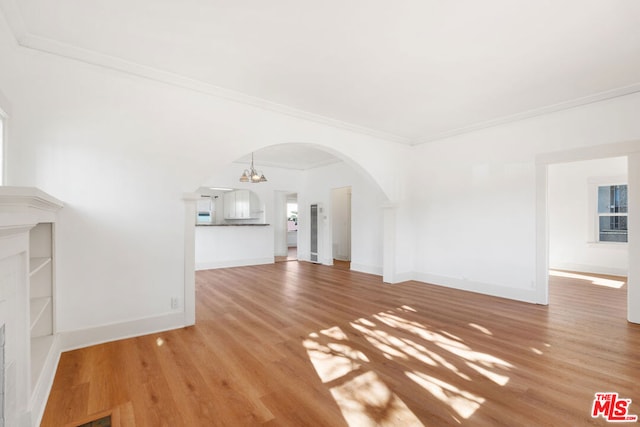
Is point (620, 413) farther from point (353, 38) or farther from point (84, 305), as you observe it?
point (84, 305)

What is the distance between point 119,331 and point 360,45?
12.3 ft

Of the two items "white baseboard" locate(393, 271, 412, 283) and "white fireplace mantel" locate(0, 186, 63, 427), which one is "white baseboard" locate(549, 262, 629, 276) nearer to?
"white baseboard" locate(393, 271, 412, 283)

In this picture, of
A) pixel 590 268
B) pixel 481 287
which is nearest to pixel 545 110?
pixel 481 287

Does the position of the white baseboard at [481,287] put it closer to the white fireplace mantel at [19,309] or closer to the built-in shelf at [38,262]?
the white fireplace mantel at [19,309]

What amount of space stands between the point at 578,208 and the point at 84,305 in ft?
31.8

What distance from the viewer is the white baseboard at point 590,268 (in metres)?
6.60

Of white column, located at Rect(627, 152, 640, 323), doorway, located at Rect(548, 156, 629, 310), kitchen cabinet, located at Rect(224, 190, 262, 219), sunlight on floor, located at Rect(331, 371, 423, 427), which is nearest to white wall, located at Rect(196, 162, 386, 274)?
kitchen cabinet, located at Rect(224, 190, 262, 219)

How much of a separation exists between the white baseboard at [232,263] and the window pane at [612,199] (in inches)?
330

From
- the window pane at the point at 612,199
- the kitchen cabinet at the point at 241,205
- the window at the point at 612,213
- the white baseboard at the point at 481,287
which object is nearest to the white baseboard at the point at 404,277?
the white baseboard at the point at 481,287

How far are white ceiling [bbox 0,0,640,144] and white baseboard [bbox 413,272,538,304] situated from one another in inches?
112

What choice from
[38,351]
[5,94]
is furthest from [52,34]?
[38,351]

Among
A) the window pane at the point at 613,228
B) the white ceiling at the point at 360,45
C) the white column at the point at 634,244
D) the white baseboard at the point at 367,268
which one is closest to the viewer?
the white ceiling at the point at 360,45

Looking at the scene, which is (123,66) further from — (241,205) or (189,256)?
(241,205)

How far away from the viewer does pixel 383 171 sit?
5.70 metres
